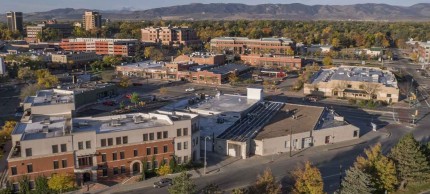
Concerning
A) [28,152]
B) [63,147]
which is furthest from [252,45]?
[28,152]

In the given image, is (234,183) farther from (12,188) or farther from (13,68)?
(13,68)

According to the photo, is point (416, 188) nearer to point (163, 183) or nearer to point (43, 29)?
point (163, 183)

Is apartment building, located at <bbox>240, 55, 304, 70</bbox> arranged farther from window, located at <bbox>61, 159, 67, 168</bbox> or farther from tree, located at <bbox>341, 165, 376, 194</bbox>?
window, located at <bbox>61, 159, 67, 168</bbox>

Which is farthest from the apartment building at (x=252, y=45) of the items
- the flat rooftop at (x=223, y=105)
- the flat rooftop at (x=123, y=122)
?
the flat rooftop at (x=123, y=122)

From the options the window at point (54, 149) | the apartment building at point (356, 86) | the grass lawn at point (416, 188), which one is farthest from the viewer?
the apartment building at point (356, 86)

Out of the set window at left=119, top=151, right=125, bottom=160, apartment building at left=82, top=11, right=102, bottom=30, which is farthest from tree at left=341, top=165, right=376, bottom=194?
apartment building at left=82, top=11, right=102, bottom=30

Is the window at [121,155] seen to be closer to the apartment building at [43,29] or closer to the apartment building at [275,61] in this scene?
the apartment building at [275,61]

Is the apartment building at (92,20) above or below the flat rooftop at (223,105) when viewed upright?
above
